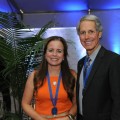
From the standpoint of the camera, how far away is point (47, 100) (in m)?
2.41

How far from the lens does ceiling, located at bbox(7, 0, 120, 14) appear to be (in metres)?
5.49

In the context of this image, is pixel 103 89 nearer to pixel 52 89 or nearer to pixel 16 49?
pixel 52 89

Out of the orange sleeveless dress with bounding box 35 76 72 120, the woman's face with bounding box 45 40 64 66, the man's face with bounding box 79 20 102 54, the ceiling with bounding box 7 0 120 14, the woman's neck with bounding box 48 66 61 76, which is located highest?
the ceiling with bounding box 7 0 120 14

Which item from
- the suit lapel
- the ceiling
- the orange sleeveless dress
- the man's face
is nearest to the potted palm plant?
the orange sleeveless dress

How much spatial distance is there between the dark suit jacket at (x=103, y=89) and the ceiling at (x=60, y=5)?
351 cm

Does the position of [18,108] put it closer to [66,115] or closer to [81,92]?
[66,115]

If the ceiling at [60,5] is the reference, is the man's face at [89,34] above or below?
below

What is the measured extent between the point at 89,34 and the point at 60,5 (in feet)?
12.0

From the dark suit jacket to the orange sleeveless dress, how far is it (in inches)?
12.2

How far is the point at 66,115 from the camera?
246cm

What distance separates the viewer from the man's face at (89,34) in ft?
7.06

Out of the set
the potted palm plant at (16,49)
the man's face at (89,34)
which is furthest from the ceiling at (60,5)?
the man's face at (89,34)

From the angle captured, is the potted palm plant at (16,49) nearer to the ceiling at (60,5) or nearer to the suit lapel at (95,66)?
the suit lapel at (95,66)

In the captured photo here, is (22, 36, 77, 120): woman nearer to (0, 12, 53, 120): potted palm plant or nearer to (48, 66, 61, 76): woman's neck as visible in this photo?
(48, 66, 61, 76): woman's neck
